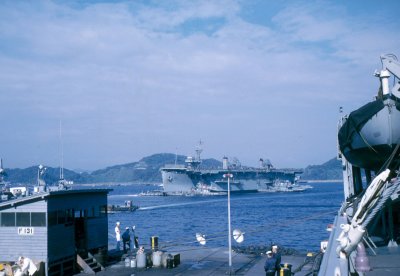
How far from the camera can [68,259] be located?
22.7 meters

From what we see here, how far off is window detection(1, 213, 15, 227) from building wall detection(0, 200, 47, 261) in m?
0.16

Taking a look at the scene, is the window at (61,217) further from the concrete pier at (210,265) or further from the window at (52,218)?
the concrete pier at (210,265)

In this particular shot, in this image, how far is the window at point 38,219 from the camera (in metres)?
21.5

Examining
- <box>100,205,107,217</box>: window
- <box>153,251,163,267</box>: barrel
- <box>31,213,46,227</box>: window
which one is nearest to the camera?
<box>31,213,46,227</box>: window

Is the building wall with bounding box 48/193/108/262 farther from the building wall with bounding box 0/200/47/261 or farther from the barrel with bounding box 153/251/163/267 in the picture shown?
the barrel with bounding box 153/251/163/267

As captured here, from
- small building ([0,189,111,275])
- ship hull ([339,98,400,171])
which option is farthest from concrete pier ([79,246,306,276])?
ship hull ([339,98,400,171])

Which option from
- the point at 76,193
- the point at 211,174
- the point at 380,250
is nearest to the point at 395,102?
the point at 380,250

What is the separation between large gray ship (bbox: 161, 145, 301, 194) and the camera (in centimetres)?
16388

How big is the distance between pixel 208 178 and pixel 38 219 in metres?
147

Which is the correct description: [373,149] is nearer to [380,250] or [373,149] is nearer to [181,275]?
[380,250]

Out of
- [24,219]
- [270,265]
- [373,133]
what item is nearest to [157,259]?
[24,219]

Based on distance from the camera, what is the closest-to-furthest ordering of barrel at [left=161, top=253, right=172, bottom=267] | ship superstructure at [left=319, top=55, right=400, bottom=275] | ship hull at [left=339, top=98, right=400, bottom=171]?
ship superstructure at [left=319, top=55, right=400, bottom=275], ship hull at [left=339, top=98, right=400, bottom=171], barrel at [left=161, top=253, right=172, bottom=267]

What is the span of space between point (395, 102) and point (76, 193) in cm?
1745

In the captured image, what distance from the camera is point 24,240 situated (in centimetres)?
2164
